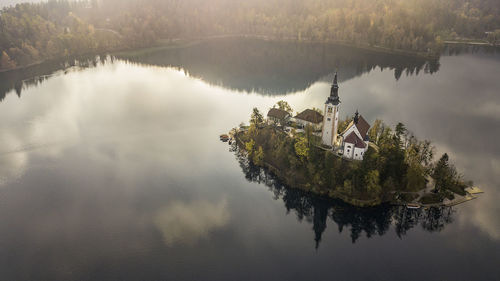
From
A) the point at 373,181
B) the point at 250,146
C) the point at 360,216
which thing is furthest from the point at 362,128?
the point at 250,146

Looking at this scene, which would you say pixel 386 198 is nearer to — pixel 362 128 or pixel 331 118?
pixel 362 128

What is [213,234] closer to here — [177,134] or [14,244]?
[14,244]

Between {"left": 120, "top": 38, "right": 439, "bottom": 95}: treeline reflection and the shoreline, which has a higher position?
{"left": 120, "top": 38, "right": 439, "bottom": 95}: treeline reflection

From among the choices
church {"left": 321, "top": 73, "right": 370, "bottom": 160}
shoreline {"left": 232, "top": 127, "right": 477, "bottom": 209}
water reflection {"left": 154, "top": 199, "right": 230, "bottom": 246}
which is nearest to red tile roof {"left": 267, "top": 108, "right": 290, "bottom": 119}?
church {"left": 321, "top": 73, "right": 370, "bottom": 160}

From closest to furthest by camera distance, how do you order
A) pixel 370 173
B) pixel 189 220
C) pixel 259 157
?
pixel 189 220
pixel 370 173
pixel 259 157

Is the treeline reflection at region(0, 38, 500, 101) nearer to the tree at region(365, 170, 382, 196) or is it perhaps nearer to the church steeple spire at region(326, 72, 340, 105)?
the church steeple spire at region(326, 72, 340, 105)

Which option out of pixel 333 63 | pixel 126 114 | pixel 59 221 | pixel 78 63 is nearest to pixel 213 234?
pixel 59 221
